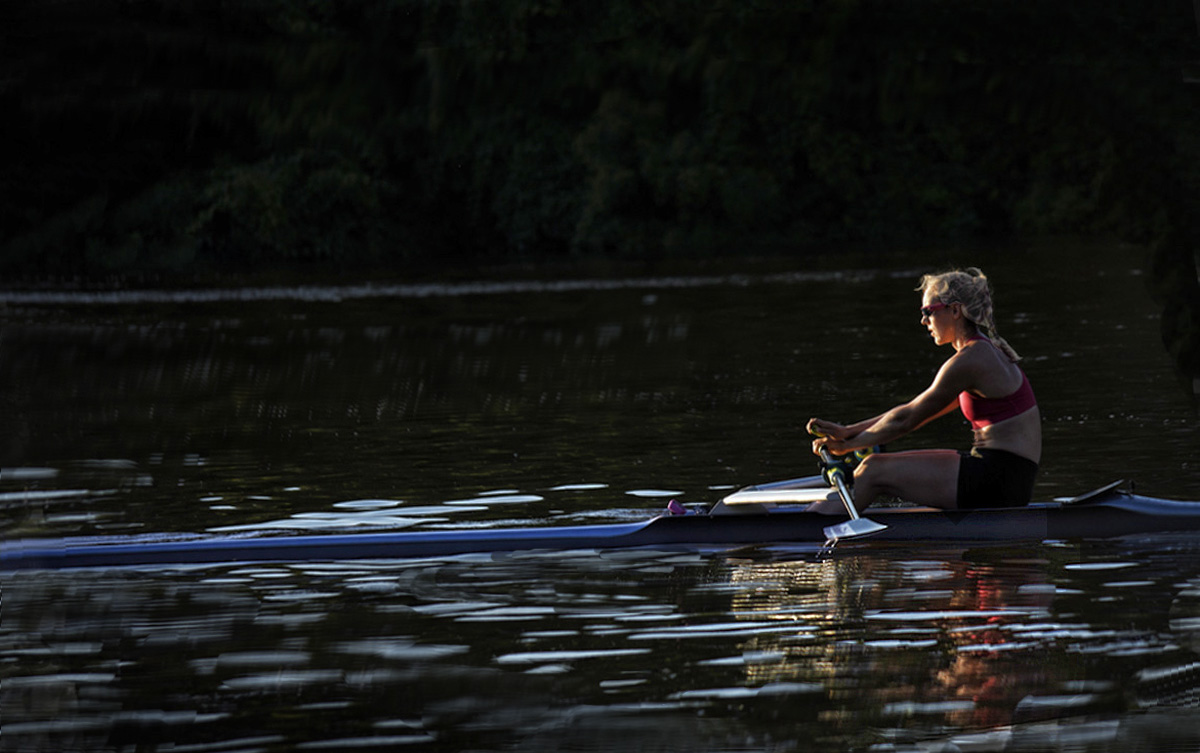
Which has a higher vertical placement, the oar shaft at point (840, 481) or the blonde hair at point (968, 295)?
the blonde hair at point (968, 295)

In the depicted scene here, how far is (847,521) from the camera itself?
324 inches

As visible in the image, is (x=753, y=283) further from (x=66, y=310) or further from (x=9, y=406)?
(x=9, y=406)

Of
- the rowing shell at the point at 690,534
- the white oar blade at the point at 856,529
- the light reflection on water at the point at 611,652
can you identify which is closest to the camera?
the light reflection on water at the point at 611,652

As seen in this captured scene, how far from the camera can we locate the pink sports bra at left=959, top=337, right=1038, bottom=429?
827cm

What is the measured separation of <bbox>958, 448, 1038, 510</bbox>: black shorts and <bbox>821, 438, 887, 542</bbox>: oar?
45 centimetres

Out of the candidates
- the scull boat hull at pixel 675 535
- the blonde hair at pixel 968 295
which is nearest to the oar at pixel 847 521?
the scull boat hull at pixel 675 535

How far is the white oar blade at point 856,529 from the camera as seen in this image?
8.14 meters

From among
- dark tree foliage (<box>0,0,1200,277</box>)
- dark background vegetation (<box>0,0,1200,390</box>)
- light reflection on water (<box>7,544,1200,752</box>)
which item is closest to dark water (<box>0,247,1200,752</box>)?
light reflection on water (<box>7,544,1200,752</box>)

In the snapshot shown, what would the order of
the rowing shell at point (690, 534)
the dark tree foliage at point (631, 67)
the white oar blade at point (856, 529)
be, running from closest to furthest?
the dark tree foliage at point (631, 67) < the white oar blade at point (856, 529) < the rowing shell at point (690, 534)

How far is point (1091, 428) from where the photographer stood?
13.0m

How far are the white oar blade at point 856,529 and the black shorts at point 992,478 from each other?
0.45 m

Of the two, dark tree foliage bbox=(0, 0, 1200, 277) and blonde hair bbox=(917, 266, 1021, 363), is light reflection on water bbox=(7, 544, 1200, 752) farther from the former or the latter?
dark tree foliage bbox=(0, 0, 1200, 277)

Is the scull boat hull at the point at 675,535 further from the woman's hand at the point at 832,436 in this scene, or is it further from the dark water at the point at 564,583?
the woman's hand at the point at 832,436

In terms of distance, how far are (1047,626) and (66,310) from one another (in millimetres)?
28536
